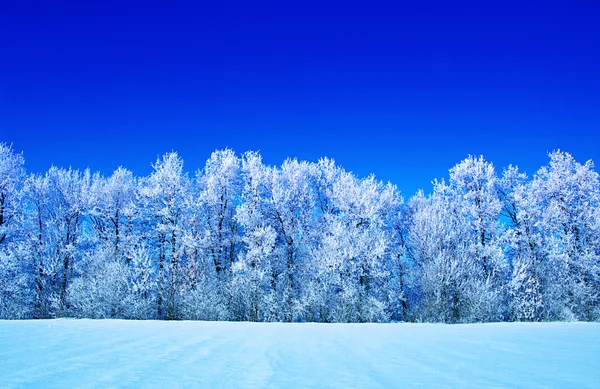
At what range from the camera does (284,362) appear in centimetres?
377

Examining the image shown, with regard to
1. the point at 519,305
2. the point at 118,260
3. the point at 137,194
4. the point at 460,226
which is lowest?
the point at 519,305

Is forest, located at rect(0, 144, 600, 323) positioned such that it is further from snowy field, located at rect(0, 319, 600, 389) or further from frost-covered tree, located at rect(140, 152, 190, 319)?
snowy field, located at rect(0, 319, 600, 389)

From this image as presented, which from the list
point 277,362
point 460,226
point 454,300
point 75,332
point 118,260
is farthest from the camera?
point 460,226

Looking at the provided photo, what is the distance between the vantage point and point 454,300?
21.4m

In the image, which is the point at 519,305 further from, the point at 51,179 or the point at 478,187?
the point at 51,179

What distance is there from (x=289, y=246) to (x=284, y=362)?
1956 centimetres

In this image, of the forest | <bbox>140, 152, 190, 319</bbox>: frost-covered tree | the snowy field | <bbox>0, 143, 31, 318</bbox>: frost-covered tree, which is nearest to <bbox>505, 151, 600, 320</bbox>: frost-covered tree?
the forest

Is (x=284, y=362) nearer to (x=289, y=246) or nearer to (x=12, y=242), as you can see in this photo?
(x=289, y=246)

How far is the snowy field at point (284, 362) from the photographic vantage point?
293 cm

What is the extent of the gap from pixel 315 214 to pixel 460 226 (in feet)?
32.2

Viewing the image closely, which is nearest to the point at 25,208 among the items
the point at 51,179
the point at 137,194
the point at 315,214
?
the point at 51,179

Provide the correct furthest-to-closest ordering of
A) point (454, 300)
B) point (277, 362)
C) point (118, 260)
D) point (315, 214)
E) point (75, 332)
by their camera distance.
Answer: point (315, 214), point (454, 300), point (118, 260), point (75, 332), point (277, 362)

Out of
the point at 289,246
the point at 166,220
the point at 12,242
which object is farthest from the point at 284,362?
the point at 12,242

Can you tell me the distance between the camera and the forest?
779 inches
